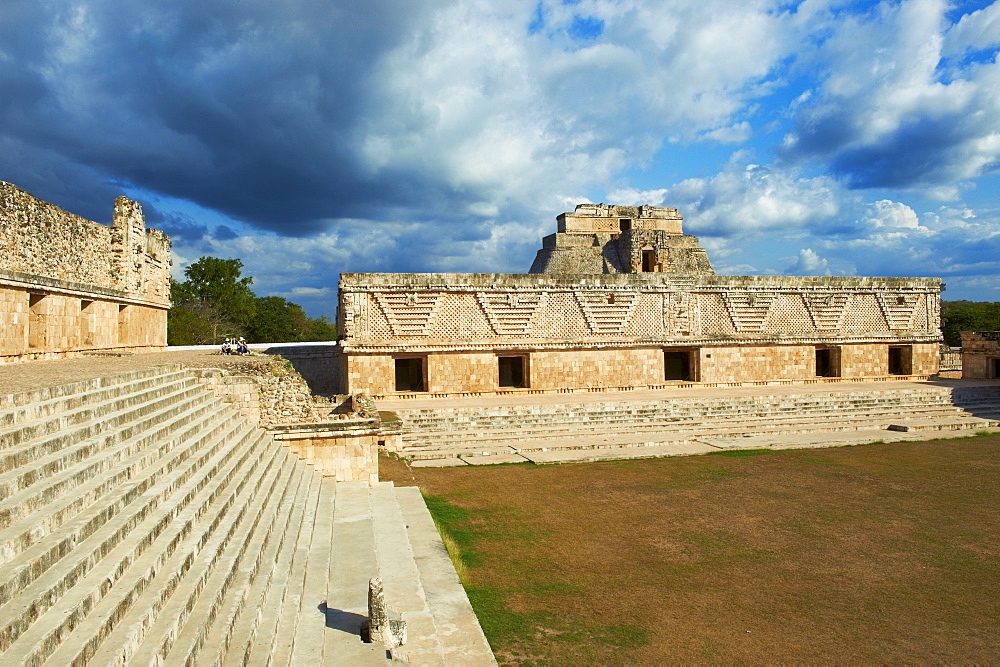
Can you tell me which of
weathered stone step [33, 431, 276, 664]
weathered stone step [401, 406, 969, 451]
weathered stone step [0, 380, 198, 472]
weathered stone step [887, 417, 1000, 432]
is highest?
weathered stone step [0, 380, 198, 472]

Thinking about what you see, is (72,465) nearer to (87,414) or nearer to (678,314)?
(87,414)

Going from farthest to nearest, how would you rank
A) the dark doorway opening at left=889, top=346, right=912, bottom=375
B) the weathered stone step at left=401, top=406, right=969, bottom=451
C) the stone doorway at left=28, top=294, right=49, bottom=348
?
1. the dark doorway opening at left=889, top=346, right=912, bottom=375
2. the weathered stone step at left=401, top=406, right=969, bottom=451
3. the stone doorway at left=28, top=294, right=49, bottom=348

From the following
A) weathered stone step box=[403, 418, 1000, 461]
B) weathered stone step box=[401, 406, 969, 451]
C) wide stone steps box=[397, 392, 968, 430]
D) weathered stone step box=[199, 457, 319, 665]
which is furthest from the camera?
wide stone steps box=[397, 392, 968, 430]

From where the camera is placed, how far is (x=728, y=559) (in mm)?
Result: 6188

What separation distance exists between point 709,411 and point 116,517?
40.9ft

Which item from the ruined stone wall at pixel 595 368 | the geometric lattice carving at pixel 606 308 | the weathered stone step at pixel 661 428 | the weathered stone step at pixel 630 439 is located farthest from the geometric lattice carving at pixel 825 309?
the geometric lattice carving at pixel 606 308

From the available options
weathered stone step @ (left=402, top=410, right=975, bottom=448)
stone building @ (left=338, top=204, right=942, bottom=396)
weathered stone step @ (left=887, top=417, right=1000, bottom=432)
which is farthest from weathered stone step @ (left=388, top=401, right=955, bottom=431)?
stone building @ (left=338, top=204, right=942, bottom=396)

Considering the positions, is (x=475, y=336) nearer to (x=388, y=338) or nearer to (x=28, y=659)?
(x=388, y=338)

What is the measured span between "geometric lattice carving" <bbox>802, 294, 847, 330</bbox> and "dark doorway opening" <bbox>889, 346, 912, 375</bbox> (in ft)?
9.04

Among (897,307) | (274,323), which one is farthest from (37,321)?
(274,323)

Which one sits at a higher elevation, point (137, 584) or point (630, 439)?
point (137, 584)

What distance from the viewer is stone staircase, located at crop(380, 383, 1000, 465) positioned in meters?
11.7

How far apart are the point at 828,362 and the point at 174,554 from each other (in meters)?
20.0

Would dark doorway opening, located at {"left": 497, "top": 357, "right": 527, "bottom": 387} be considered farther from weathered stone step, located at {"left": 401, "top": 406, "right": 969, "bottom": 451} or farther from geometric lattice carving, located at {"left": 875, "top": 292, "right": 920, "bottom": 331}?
geometric lattice carving, located at {"left": 875, "top": 292, "right": 920, "bottom": 331}
